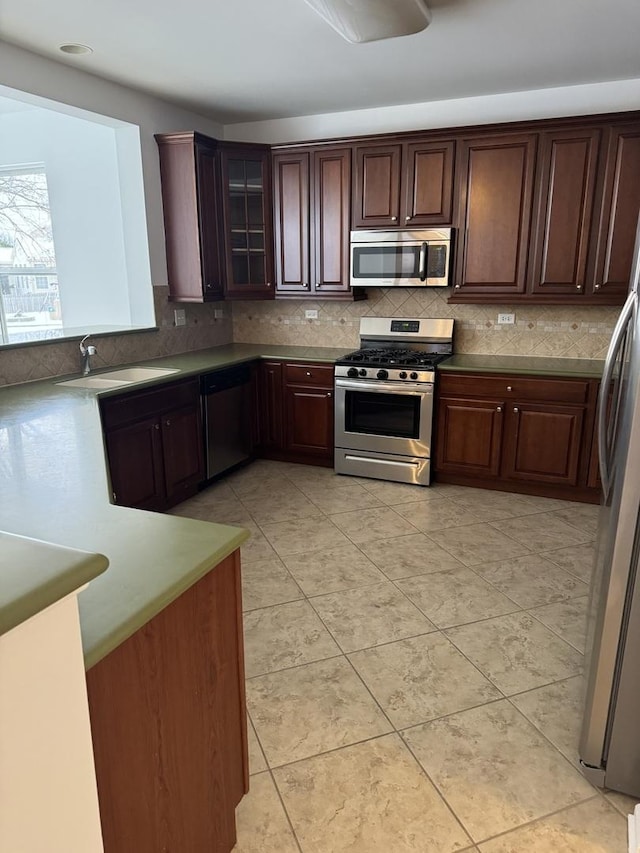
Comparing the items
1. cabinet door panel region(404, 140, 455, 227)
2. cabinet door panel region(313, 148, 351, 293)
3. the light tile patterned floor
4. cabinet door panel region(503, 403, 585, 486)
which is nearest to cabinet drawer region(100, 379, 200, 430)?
the light tile patterned floor

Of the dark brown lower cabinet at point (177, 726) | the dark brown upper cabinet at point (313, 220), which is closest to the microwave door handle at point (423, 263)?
the dark brown upper cabinet at point (313, 220)

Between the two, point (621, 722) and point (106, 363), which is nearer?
point (621, 722)

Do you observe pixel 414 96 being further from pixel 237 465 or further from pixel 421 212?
pixel 237 465

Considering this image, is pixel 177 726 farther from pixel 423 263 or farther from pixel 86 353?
pixel 423 263

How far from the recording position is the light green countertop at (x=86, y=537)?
2.53 feet

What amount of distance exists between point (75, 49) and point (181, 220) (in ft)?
4.14

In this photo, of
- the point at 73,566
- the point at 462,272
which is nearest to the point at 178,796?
the point at 73,566

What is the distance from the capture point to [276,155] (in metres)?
4.46

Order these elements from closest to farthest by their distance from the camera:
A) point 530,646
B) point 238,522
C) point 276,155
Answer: point 530,646
point 238,522
point 276,155

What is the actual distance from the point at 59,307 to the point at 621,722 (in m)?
4.50

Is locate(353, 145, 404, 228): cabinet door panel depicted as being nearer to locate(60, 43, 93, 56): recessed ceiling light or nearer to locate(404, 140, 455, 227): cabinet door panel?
locate(404, 140, 455, 227): cabinet door panel

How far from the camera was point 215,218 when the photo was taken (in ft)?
14.4

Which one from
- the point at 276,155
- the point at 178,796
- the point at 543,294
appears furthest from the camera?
the point at 276,155

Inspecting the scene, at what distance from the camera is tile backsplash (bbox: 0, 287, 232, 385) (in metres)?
3.35
